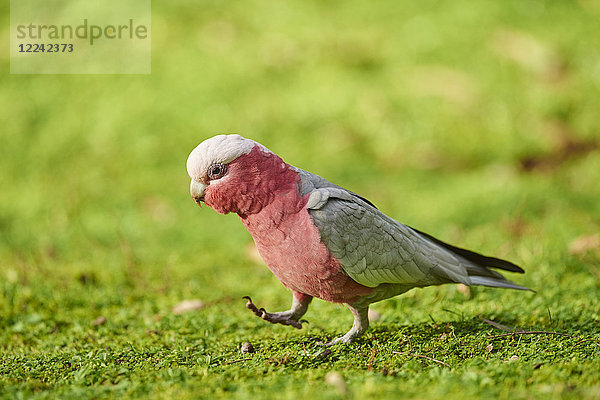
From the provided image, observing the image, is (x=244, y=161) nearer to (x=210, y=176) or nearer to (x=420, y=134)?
(x=210, y=176)

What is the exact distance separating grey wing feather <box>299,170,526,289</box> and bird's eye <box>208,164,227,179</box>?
0.48m

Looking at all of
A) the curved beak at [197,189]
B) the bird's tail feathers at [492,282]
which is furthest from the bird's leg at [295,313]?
the bird's tail feathers at [492,282]

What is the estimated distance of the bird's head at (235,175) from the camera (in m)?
3.15

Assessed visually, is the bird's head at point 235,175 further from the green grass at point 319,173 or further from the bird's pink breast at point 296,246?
the green grass at point 319,173

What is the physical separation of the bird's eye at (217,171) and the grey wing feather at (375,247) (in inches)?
18.9

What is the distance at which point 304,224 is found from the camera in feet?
10.4

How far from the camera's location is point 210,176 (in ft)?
10.5

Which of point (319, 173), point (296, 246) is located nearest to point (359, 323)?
A: point (296, 246)

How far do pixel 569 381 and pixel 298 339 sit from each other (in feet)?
5.23

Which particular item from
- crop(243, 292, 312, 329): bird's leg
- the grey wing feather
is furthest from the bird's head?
crop(243, 292, 312, 329): bird's leg

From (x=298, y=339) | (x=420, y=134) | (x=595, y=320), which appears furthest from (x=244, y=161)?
(x=420, y=134)

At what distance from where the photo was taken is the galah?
316cm

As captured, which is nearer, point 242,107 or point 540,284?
point 540,284

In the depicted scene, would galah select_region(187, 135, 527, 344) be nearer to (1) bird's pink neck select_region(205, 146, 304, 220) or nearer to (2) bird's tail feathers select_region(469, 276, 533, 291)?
(1) bird's pink neck select_region(205, 146, 304, 220)
